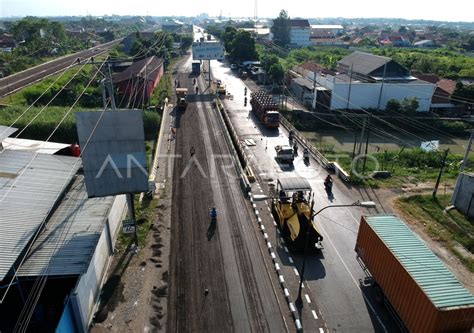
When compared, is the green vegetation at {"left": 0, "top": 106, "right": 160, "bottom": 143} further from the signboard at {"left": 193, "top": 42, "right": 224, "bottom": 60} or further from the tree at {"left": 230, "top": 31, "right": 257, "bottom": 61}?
the tree at {"left": 230, "top": 31, "right": 257, "bottom": 61}

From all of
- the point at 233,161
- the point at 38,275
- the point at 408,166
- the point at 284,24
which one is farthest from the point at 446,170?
the point at 284,24

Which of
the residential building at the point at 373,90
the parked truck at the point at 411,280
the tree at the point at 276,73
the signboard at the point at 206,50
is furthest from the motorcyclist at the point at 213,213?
the signboard at the point at 206,50

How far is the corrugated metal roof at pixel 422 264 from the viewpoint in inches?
563

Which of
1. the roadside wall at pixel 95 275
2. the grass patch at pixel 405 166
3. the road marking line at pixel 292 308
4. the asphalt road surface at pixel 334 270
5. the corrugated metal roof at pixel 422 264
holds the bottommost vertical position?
the grass patch at pixel 405 166

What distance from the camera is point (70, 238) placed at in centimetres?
1822

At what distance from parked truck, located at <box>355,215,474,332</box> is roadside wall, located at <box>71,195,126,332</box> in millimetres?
14062

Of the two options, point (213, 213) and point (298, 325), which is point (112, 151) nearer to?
point (213, 213)

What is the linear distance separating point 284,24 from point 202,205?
402 ft

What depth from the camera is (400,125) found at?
52844mm

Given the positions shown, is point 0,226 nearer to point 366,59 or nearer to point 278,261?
point 278,261

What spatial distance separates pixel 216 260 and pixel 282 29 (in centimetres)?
12861

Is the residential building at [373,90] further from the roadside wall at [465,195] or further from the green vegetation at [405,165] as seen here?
the roadside wall at [465,195]

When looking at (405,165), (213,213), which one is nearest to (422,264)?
(213,213)

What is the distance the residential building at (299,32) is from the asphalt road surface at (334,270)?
12573 cm
